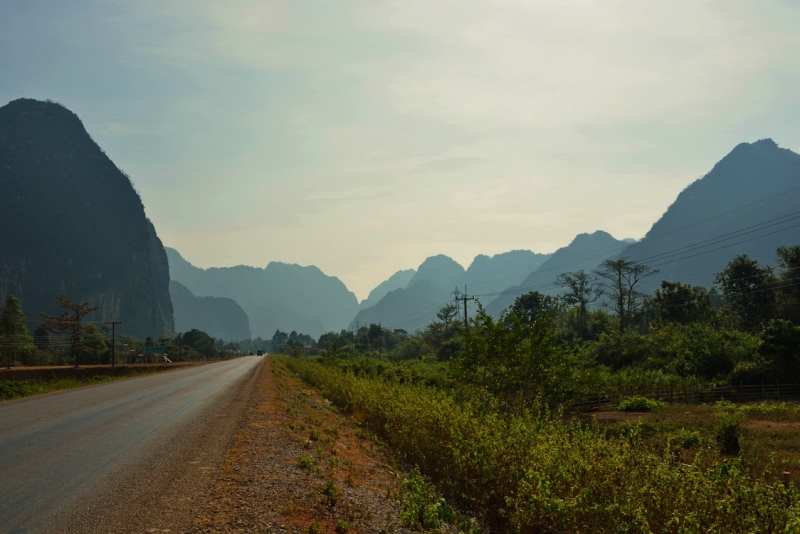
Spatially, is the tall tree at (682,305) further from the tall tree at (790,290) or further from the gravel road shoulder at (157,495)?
the gravel road shoulder at (157,495)

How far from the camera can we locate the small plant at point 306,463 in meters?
9.95

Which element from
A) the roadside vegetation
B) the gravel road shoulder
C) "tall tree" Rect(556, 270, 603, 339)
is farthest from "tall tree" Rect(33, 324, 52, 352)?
the gravel road shoulder

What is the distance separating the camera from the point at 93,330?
316ft

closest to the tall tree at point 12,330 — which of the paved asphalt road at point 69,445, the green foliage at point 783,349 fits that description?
the paved asphalt road at point 69,445

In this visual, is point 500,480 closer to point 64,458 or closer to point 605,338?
point 64,458

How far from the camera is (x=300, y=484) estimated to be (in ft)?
28.5

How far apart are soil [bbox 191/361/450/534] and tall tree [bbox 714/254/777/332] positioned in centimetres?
5803

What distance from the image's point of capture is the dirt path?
22.7 feet

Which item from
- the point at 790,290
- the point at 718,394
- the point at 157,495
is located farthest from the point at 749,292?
the point at 157,495

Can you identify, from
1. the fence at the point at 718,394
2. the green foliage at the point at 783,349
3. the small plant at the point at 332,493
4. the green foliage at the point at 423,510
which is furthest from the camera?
the green foliage at the point at 783,349

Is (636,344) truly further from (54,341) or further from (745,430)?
(54,341)

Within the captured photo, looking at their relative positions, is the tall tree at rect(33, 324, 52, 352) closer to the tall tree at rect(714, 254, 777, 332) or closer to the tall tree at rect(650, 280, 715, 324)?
the tall tree at rect(650, 280, 715, 324)

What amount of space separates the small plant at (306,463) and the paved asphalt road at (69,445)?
2.58 meters

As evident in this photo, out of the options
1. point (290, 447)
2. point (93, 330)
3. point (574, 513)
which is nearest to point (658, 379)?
point (290, 447)
